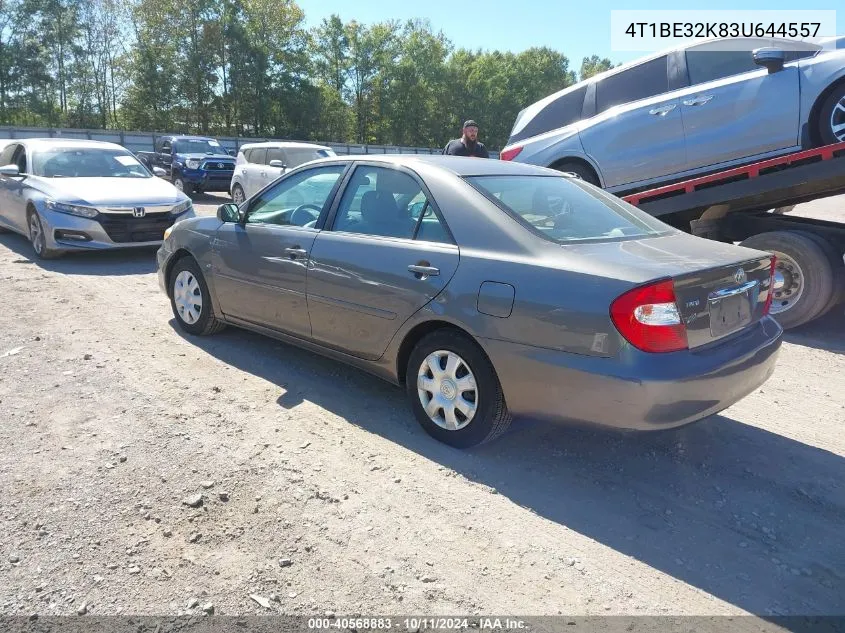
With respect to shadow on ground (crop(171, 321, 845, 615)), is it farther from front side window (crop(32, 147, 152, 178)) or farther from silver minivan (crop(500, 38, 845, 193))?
front side window (crop(32, 147, 152, 178))

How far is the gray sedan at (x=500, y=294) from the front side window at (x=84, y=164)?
567 centimetres

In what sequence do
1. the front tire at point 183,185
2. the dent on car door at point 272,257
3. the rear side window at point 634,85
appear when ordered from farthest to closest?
the front tire at point 183,185, the rear side window at point 634,85, the dent on car door at point 272,257

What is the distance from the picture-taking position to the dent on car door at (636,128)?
22.4ft

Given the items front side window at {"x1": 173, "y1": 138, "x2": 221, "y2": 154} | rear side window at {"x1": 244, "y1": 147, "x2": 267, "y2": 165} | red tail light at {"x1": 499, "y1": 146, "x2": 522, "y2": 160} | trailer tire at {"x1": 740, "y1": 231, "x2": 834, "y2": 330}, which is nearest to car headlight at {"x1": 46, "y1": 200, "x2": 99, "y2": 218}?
red tail light at {"x1": 499, "y1": 146, "x2": 522, "y2": 160}

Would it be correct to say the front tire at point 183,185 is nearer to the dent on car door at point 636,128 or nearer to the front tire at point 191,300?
the dent on car door at point 636,128

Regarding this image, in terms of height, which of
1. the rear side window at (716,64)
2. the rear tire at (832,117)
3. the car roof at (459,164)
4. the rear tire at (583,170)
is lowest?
the car roof at (459,164)

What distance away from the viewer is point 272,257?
4.41 meters

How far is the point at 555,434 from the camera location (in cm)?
379

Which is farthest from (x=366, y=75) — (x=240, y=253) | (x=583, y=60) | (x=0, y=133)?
(x=240, y=253)

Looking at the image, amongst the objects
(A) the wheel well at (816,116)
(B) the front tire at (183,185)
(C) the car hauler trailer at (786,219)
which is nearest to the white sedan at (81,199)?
(C) the car hauler trailer at (786,219)

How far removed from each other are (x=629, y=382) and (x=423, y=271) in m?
1.25

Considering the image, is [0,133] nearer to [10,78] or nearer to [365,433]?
[10,78]

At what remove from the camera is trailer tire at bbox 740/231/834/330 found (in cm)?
559

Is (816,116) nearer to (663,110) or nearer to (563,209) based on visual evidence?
(663,110)
